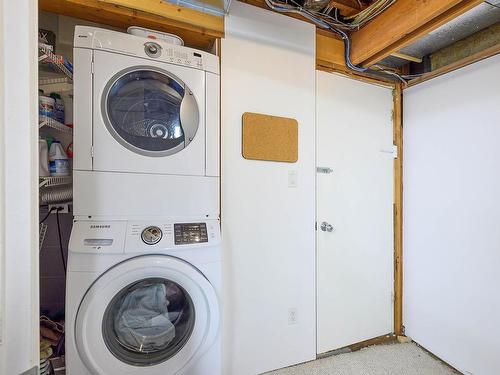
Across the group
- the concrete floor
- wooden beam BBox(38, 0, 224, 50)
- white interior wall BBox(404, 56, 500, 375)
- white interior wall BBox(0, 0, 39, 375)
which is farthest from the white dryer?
white interior wall BBox(404, 56, 500, 375)

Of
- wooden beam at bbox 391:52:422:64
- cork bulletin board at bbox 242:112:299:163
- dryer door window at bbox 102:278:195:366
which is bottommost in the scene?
dryer door window at bbox 102:278:195:366

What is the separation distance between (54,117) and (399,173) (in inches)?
98.3

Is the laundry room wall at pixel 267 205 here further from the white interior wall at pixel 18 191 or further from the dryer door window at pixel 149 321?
the white interior wall at pixel 18 191

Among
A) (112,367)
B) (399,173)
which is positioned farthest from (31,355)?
(399,173)

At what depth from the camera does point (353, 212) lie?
1.95m

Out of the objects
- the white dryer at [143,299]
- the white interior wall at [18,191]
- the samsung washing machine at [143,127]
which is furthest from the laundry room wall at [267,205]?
the white interior wall at [18,191]

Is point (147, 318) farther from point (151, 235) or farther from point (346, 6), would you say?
point (346, 6)

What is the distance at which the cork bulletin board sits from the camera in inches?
62.4

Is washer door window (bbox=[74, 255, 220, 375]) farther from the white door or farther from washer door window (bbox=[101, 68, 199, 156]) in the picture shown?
the white door

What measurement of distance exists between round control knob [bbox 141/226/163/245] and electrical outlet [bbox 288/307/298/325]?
1.07 meters

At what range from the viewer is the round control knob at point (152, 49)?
124 cm

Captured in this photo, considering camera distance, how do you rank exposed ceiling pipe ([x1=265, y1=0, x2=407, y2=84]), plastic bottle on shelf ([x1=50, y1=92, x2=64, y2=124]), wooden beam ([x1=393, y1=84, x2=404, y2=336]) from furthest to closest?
wooden beam ([x1=393, y1=84, x2=404, y2=336]), exposed ceiling pipe ([x1=265, y1=0, x2=407, y2=84]), plastic bottle on shelf ([x1=50, y1=92, x2=64, y2=124])

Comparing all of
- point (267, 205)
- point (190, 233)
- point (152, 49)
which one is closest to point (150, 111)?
point (152, 49)

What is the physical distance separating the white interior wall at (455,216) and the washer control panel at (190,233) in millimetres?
1766
